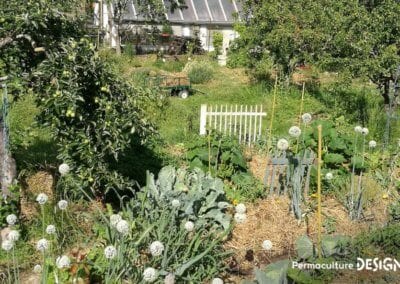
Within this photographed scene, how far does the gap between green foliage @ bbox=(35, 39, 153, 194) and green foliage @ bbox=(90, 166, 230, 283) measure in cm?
52

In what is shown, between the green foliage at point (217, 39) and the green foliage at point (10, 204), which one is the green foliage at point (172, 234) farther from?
the green foliage at point (217, 39)

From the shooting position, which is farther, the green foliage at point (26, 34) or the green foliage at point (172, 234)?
the green foliage at point (26, 34)

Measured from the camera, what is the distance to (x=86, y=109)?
4.57 m

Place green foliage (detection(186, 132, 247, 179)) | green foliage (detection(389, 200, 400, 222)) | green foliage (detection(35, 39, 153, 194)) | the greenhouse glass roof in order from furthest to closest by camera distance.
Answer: the greenhouse glass roof → green foliage (detection(186, 132, 247, 179)) → green foliage (detection(389, 200, 400, 222)) → green foliage (detection(35, 39, 153, 194))

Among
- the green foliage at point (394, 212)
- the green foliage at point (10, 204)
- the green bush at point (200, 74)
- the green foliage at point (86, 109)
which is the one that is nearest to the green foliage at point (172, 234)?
the green foliage at point (86, 109)

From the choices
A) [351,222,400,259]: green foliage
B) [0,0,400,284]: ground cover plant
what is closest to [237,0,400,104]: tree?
[0,0,400,284]: ground cover plant

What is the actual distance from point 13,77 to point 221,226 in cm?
231

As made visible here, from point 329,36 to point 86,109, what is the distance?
940 cm

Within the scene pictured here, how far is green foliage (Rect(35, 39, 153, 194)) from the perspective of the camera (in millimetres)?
4160

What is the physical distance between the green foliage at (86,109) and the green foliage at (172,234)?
1.70ft

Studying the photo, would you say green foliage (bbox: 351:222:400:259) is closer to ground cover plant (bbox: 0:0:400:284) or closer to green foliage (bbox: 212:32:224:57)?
ground cover plant (bbox: 0:0:400:284)

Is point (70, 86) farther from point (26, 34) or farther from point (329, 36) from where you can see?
point (329, 36)

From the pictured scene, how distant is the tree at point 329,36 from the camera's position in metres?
9.44

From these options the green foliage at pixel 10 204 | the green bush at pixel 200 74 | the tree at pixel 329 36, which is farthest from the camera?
the green bush at pixel 200 74
